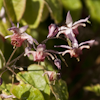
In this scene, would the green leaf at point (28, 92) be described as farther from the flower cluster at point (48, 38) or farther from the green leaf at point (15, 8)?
the green leaf at point (15, 8)

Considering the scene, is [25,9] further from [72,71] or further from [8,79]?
[72,71]

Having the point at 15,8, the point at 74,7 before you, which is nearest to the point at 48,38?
the point at 15,8

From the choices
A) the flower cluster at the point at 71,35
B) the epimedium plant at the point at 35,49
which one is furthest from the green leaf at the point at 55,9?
the flower cluster at the point at 71,35

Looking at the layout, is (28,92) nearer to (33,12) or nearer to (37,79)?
(37,79)

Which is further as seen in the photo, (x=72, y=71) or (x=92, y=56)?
(x=92, y=56)

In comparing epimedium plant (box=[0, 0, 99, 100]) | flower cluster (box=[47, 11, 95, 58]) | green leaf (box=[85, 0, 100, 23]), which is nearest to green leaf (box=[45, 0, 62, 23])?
epimedium plant (box=[0, 0, 99, 100])

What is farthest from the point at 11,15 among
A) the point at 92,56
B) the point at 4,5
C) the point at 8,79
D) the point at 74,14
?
the point at 92,56

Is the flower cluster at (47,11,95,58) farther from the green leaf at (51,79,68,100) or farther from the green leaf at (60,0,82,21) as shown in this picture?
the green leaf at (60,0,82,21)
